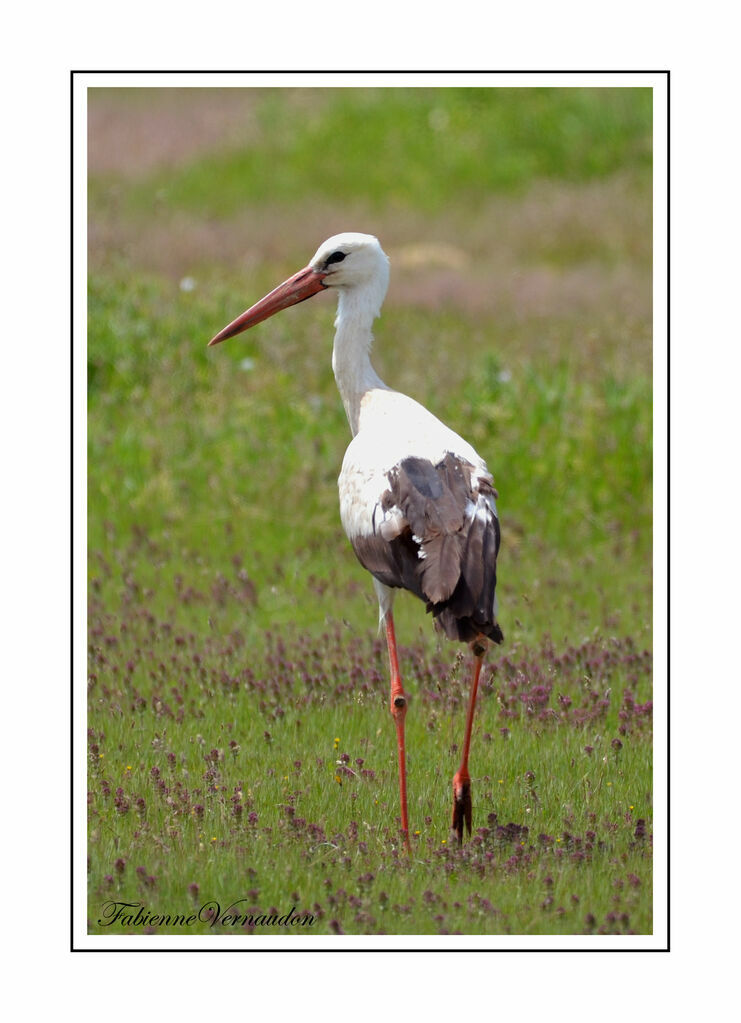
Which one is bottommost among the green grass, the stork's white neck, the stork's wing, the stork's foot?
the stork's foot

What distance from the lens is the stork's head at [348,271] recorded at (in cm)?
689

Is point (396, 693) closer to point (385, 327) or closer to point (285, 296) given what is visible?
point (285, 296)

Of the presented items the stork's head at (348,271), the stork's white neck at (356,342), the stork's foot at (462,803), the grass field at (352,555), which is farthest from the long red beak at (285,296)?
the stork's foot at (462,803)

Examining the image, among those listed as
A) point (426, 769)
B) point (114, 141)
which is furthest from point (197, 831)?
point (114, 141)

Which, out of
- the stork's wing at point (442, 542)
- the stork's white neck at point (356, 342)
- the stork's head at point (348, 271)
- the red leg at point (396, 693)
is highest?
the stork's head at point (348, 271)

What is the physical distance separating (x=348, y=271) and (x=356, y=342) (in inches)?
14.5

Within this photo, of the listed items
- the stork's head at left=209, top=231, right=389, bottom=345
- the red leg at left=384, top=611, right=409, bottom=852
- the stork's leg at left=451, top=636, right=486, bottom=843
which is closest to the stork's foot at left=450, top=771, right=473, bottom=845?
the stork's leg at left=451, top=636, right=486, bottom=843

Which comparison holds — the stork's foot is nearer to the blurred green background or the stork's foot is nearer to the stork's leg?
the stork's leg

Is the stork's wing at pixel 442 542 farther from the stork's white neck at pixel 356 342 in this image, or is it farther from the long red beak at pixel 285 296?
the long red beak at pixel 285 296

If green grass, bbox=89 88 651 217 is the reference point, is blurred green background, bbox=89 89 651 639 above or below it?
below

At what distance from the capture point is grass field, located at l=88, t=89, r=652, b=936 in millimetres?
5543

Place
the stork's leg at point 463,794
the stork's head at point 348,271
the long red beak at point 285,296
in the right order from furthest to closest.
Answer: the long red beak at point 285,296 < the stork's head at point 348,271 < the stork's leg at point 463,794

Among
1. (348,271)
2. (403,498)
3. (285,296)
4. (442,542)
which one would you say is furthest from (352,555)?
(442,542)

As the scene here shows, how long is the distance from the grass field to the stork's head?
213 centimetres
